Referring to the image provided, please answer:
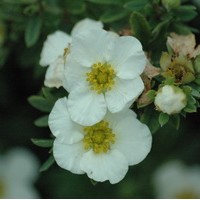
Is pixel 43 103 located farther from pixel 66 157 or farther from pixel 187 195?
pixel 187 195

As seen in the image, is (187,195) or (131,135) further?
(187,195)

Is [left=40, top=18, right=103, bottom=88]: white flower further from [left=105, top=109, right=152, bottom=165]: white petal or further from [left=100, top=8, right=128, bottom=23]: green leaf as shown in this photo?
[left=105, top=109, right=152, bottom=165]: white petal

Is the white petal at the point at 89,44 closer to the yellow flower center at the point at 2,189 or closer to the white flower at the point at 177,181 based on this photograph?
the white flower at the point at 177,181

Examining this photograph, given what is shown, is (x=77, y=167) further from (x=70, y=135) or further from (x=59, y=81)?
(x=59, y=81)

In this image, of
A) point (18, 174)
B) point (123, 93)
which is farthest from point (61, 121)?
point (18, 174)

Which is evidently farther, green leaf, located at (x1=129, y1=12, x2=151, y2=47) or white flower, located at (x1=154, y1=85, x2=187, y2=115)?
green leaf, located at (x1=129, y1=12, x2=151, y2=47)

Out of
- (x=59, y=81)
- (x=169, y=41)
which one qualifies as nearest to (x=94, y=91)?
(x=59, y=81)

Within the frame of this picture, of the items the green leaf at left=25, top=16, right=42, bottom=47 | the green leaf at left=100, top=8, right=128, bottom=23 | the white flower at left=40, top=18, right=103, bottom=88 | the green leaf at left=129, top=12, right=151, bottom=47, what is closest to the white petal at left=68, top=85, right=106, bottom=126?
the white flower at left=40, top=18, right=103, bottom=88
